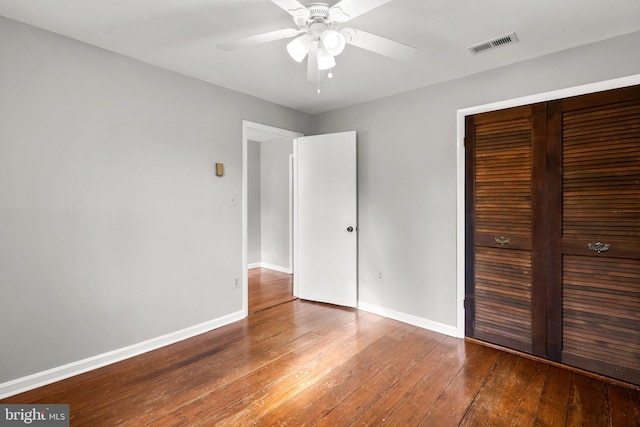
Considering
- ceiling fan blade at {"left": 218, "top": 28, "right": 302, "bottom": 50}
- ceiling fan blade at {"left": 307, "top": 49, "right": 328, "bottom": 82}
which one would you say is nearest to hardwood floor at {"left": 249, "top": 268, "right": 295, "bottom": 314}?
ceiling fan blade at {"left": 307, "top": 49, "right": 328, "bottom": 82}

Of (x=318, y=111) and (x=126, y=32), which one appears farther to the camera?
(x=318, y=111)

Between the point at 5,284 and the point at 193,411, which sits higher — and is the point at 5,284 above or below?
above

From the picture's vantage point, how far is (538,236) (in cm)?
254

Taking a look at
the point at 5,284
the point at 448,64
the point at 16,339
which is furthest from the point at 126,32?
the point at 448,64

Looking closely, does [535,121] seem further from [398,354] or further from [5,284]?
[5,284]

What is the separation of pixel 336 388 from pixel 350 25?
7.95ft

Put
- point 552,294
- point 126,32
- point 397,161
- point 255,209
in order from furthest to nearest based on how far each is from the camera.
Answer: point 255,209
point 397,161
point 552,294
point 126,32

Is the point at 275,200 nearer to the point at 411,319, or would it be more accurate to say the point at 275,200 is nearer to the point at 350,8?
the point at 411,319

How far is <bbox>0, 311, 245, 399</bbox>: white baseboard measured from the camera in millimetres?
2113

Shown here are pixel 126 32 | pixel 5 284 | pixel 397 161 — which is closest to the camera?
pixel 5 284

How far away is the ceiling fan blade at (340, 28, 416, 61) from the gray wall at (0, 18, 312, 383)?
6.13 feet

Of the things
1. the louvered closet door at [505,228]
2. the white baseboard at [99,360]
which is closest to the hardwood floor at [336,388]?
the white baseboard at [99,360]

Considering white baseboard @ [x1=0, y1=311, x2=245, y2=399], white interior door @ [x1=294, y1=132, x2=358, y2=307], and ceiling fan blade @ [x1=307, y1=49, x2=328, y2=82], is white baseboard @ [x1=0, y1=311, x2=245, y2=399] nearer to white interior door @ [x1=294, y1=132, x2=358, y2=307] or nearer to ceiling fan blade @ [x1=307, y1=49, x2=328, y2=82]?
white interior door @ [x1=294, y1=132, x2=358, y2=307]

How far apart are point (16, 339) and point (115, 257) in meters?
0.75
